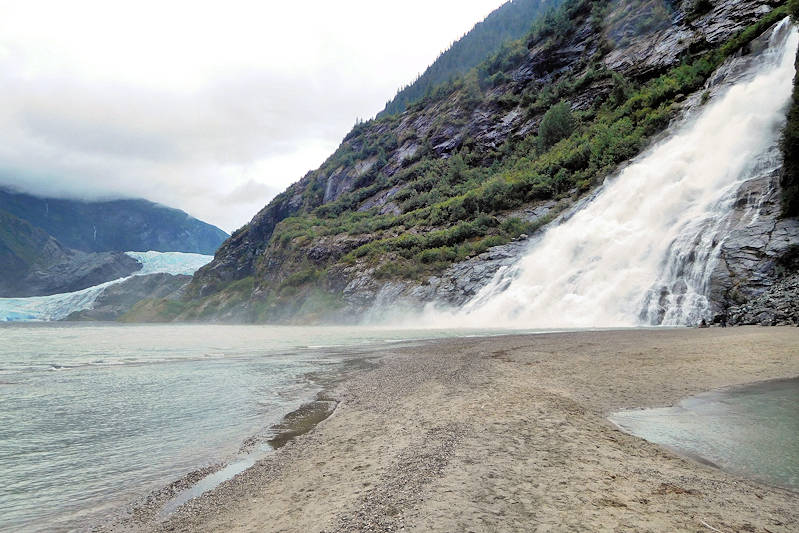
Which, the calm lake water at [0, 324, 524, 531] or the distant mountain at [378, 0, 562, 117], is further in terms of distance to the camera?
the distant mountain at [378, 0, 562, 117]

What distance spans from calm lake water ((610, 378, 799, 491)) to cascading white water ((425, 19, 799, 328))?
2047 centimetres

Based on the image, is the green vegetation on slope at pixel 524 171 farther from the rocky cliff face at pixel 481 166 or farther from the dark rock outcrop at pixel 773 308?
the dark rock outcrop at pixel 773 308

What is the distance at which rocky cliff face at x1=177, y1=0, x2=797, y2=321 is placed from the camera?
148ft

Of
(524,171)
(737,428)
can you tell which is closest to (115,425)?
(737,428)

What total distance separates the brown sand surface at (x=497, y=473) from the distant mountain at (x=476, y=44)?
15940cm

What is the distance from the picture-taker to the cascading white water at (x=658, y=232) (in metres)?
28.1

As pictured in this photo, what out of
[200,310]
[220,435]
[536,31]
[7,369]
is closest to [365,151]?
[536,31]

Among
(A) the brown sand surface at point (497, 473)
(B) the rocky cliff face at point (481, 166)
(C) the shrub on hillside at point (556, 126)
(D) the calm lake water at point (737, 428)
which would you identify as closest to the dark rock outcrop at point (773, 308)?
(B) the rocky cliff face at point (481, 166)

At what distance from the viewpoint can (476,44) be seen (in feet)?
543

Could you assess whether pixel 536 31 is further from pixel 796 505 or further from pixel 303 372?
pixel 796 505

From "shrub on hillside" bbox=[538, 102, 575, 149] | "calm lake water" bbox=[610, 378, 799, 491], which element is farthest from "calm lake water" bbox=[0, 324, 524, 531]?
"shrub on hillside" bbox=[538, 102, 575, 149]

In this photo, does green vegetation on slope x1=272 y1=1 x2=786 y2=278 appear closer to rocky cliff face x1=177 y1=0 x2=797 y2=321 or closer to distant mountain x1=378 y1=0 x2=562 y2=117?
rocky cliff face x1=177 y1=0 x2=797 y2=321

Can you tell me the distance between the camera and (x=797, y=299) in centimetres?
1816

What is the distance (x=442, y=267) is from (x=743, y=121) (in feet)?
101
